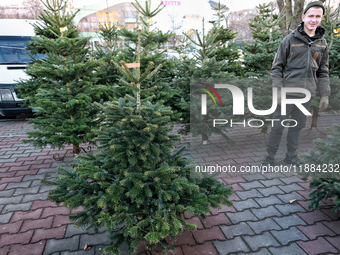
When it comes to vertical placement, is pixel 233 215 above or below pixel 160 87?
below

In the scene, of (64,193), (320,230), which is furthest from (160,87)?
(320,230)

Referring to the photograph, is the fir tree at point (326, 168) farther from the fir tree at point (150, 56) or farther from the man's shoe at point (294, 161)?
the fir tree at point (150, 56)

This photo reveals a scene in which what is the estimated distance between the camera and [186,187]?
2438 mm

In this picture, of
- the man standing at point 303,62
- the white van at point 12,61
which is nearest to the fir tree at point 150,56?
the man standing at point 303,62

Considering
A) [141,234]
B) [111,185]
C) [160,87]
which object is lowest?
[141,234]

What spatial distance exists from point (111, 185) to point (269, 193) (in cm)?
261

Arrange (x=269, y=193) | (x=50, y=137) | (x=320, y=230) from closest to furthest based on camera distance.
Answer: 1. (x=320, y=230)
2. (x=269, y=193)
3. (x=50, y=137)

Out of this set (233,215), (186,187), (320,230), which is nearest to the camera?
(186,187)

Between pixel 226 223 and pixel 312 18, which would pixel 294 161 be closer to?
pixel 226 223

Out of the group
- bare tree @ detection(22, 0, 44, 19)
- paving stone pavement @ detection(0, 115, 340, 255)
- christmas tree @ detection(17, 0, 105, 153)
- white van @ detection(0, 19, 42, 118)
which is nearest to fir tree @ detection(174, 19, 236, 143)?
paving stone pavement @ detection(0, 115, 340, 255)

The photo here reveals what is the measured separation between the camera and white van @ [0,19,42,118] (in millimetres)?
8477

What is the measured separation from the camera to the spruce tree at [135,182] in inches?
88.3

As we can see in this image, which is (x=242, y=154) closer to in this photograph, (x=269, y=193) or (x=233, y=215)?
(x=269, y=193)

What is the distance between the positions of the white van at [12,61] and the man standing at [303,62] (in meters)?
8.13
